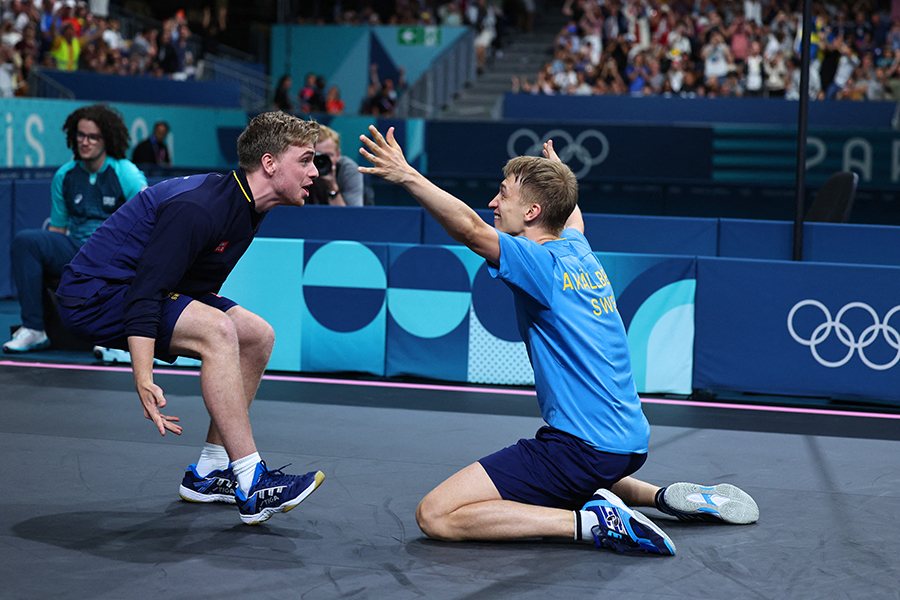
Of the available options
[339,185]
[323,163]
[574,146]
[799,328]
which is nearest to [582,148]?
[574,146]

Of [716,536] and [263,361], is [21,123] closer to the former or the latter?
[263,361]

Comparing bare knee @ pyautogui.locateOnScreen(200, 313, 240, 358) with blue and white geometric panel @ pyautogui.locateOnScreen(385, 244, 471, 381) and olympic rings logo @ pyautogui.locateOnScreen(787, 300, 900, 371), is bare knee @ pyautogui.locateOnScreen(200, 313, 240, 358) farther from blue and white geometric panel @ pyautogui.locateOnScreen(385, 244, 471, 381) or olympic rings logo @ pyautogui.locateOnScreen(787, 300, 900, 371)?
olympic rings logo @ pyautogui.locateOnScreen(787, 300, 900, 371)

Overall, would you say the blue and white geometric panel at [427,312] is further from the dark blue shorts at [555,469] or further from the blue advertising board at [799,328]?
the dark blue shorts at [555,469]

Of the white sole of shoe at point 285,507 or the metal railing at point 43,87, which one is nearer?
the white sole of shoe at point 285,507

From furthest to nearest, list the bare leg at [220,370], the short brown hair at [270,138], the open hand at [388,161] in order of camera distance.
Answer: the short brown hair at [270,138], the bare leg at [220,370], the open hand at [388,161]

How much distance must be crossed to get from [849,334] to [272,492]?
446cm

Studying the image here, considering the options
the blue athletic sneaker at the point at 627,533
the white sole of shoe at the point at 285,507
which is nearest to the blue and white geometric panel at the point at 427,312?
the white sole of shoe at the point at 285,507

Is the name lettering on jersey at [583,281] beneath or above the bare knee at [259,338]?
above

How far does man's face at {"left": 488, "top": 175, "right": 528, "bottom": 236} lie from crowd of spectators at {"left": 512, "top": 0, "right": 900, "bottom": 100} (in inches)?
620

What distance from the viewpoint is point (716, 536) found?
164 inches

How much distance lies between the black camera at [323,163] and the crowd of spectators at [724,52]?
11385 millimetres

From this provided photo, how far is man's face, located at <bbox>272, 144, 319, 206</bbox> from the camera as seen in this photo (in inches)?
163

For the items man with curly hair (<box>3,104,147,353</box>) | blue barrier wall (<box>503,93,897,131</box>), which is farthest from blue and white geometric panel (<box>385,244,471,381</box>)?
blue barrier wall (<box>503,93,897,131</box>)

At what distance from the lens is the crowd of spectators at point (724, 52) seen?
18906mm
